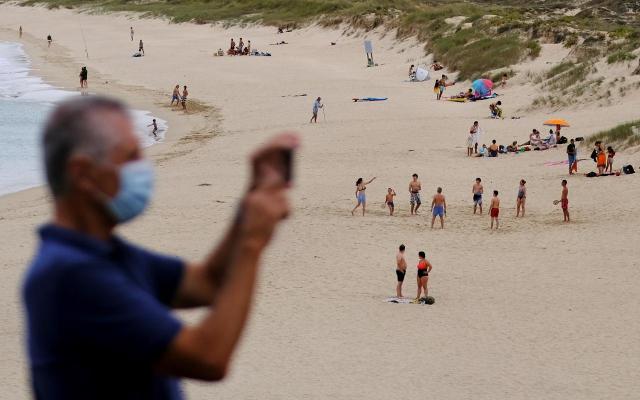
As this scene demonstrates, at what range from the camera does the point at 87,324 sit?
2020mm

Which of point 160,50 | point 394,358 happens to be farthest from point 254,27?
point 394,358

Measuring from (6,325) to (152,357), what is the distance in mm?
13505

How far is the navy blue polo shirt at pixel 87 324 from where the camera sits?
2.03 metres

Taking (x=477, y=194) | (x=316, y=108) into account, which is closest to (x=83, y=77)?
(x=316, y=108)

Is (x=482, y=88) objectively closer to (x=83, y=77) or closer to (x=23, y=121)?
(x=23, y=121)

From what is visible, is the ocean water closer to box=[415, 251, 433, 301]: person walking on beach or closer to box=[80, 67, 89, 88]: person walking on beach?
box=[80, 67, 89, 88]: person walking on beach

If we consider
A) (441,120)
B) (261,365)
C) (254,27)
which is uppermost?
(254,27)

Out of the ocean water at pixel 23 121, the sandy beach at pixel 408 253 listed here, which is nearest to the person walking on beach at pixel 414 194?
the sandy beach at pixel 408 253

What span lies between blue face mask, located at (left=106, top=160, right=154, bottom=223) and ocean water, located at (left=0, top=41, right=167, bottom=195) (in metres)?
18.2

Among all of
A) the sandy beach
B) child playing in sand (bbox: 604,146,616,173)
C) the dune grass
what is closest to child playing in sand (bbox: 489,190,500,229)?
the sandy beach

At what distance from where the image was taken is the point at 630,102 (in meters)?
33.1

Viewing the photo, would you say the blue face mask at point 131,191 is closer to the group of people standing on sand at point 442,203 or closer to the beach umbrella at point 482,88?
the group of people standing on sand at point 442,203

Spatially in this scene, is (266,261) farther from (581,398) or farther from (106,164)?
(106,164)

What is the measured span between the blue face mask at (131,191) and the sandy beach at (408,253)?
33.7ft
